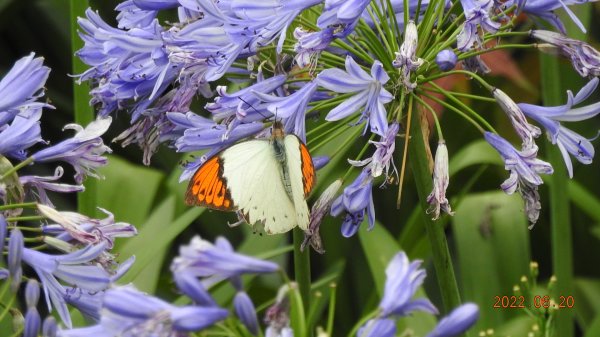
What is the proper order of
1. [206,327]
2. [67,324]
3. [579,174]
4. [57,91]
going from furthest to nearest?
[57,91], [579,174], [67,324], [206,327]

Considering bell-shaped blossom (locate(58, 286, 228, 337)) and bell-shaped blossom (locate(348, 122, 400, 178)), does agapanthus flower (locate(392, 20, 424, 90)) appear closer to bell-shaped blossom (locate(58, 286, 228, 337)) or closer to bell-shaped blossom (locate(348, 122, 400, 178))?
bell-shaped blossom (locate(348, 122, 400, 178))

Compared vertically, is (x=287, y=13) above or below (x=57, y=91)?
above

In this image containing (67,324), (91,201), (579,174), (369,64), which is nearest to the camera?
(67,324)

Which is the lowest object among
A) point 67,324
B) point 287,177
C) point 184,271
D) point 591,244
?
point 591,244

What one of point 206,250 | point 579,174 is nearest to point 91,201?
point 206,250

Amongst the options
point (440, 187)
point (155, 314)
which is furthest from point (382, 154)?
point (155, 314)

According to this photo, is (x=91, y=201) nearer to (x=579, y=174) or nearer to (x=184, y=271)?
(x=184, y=271)

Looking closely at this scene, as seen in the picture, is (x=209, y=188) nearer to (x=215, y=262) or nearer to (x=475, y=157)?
(x=215, y=262)

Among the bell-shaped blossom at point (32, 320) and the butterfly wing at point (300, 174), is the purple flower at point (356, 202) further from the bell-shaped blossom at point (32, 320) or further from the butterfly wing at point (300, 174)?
the bell-shaped blossom at point (32, 320)
